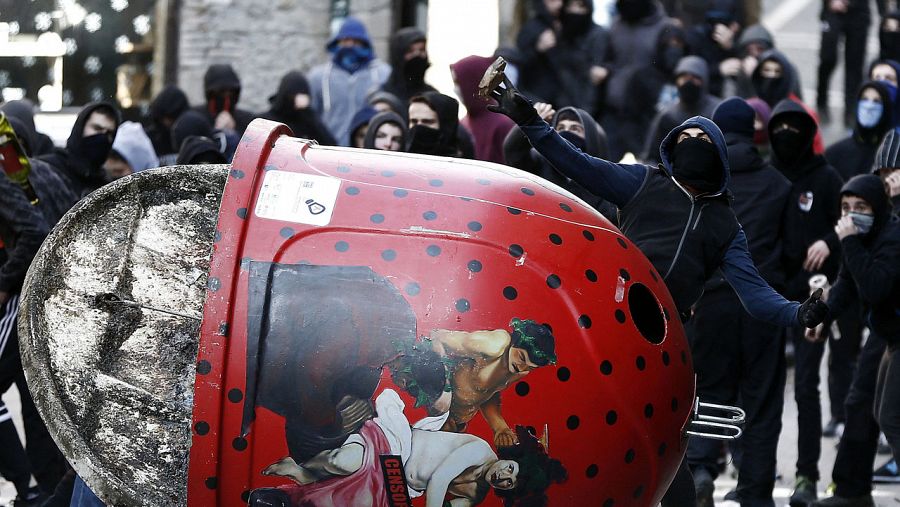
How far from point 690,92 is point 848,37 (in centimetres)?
364

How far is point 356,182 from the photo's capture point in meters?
4.50

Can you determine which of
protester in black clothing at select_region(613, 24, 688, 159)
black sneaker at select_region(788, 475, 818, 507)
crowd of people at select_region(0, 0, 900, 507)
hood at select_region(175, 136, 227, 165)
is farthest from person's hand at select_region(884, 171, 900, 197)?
protester in black clothing at select_region(613, 24, 688, 159)

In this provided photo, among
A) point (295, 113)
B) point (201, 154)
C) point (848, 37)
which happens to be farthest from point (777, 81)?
point (201, 154)

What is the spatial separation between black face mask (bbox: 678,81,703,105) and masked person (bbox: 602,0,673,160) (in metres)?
0.92

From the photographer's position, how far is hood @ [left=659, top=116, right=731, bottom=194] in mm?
5570

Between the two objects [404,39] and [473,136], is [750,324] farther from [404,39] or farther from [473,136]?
[404,39]

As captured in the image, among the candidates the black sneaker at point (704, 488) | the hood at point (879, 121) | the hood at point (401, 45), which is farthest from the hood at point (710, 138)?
the hood at point (401, 45)

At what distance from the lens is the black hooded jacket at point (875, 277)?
21.1 ft

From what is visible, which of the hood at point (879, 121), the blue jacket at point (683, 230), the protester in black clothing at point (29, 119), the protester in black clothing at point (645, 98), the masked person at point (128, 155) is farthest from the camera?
the protester in black clothing at point (645, 98)

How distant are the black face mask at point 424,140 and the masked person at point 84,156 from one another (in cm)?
149

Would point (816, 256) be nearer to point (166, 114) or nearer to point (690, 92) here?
point (690, 92)

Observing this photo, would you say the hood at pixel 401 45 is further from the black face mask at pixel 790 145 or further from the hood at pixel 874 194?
the hood at pixel 874 194

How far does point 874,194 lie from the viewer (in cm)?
685

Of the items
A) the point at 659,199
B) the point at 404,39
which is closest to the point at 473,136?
the point at 404,39
